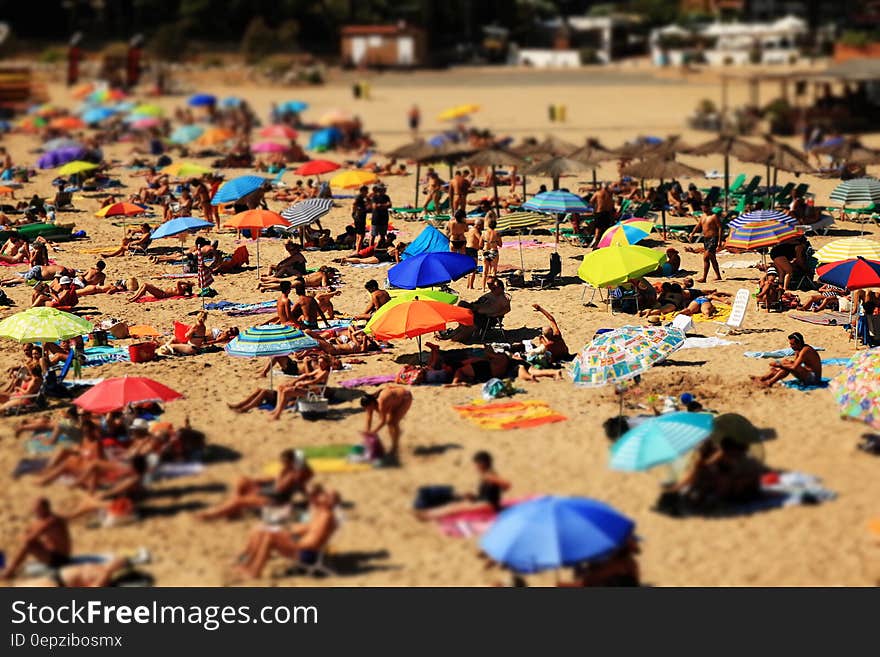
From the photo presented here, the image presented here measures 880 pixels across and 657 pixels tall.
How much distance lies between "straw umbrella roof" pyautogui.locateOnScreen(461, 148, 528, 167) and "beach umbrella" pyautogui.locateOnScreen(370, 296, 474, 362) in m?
10.8

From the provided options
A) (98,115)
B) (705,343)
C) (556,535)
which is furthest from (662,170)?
(98,115)

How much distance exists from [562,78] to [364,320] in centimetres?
5138

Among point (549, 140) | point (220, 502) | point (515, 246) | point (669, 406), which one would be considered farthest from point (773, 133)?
point (220, 502)

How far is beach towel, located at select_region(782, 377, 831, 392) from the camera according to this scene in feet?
50.1

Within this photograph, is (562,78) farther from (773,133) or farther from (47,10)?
(47,10)

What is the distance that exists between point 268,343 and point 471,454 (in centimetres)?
303

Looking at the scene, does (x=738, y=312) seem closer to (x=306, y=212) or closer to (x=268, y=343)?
(x=268, y=343)

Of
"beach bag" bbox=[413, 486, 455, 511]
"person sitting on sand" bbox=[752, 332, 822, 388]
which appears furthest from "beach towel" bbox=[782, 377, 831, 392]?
"beach bag" bbox=[413, 486, 455, 511]

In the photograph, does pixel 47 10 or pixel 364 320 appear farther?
pixel 47 10

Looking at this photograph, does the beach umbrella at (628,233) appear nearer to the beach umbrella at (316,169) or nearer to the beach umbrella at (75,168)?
the beach umbrella at (316,169)

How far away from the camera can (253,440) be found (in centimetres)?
1409

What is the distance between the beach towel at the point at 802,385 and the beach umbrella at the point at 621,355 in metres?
1.70

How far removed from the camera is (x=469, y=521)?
11773 mm

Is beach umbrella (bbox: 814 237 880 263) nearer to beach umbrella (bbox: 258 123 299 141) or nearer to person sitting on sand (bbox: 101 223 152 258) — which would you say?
person sitting on sand (bbox: 101 223 152 258)
